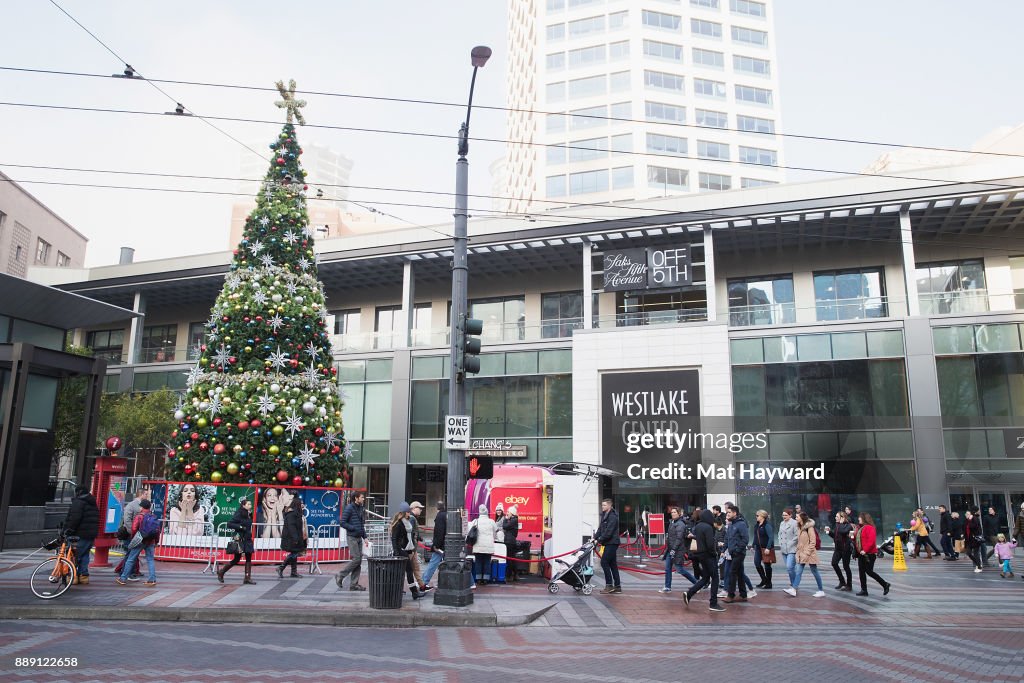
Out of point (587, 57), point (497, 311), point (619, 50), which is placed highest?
point (587, 57)

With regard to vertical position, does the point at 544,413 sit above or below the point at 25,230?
below

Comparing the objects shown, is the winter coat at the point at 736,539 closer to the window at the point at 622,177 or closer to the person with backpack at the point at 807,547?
the person with backpack at the point at 807,547

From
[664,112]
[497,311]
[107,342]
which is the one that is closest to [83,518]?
[497,311]

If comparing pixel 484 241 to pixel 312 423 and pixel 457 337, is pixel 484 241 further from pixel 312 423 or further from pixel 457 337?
pixel 457 337

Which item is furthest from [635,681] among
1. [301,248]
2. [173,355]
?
[173,355]

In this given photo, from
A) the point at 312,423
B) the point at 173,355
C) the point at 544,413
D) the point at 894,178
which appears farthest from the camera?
the point at 173,355

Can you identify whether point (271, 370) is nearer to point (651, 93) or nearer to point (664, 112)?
point (651, 93)

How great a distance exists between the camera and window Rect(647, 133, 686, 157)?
199 feet

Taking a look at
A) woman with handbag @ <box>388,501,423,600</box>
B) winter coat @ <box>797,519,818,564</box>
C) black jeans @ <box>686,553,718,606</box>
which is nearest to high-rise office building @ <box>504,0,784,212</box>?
winter coat @ <box>797,519,818,564</box>

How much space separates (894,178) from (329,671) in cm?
2725

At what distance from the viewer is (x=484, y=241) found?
32.3 m

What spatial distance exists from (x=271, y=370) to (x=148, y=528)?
22.7ft

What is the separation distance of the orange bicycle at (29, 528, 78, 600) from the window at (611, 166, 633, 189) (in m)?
52.4

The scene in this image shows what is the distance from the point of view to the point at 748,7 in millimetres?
65250
